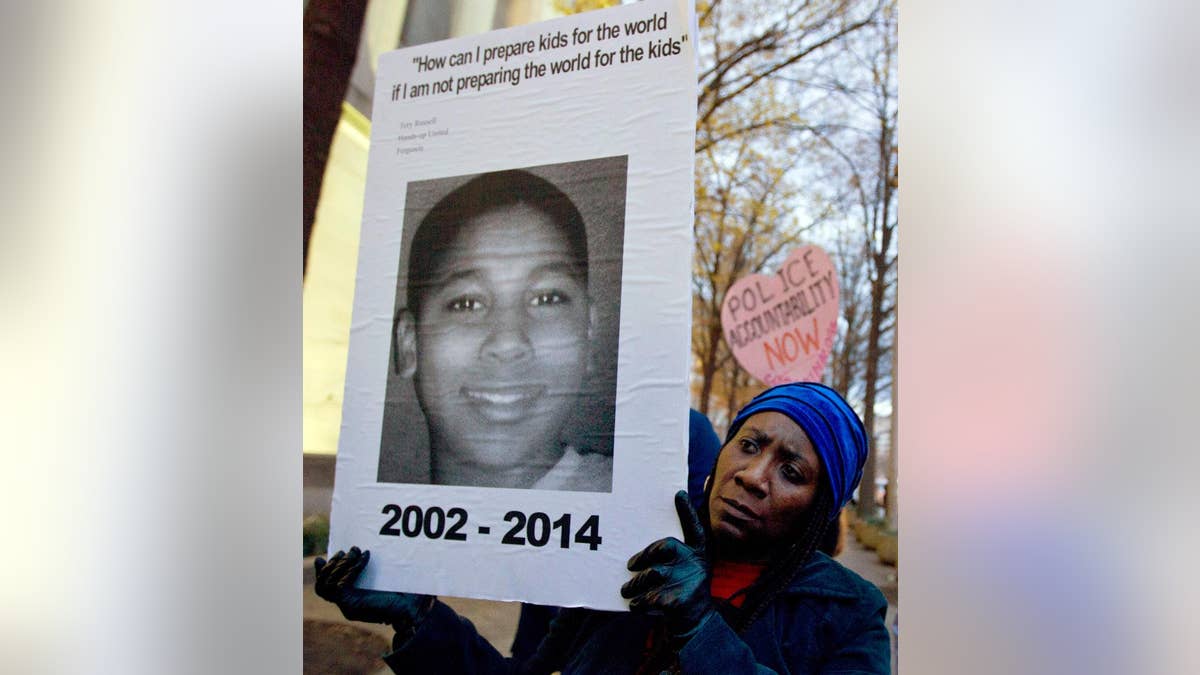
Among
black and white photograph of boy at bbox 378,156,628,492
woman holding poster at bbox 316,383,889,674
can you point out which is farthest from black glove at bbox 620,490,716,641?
black and white photograph of boy at bbox 378,156,628,492

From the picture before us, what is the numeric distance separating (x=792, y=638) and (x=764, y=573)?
98mm

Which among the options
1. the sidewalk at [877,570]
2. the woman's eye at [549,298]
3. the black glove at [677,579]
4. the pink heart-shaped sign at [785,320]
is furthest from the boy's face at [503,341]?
the pink heart-shaped sign at [785,320]

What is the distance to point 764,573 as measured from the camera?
141 cm

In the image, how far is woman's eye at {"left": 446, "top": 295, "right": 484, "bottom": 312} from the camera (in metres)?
1.57

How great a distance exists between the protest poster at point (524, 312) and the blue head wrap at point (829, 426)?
18 centimetres

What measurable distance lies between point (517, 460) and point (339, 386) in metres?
0.60

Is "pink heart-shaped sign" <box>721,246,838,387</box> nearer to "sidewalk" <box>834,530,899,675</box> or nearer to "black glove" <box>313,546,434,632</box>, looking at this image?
"sidewalk" <box>834,530,899,675</box>

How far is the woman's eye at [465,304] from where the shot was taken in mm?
1568

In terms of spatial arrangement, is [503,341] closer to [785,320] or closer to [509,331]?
[509,331]

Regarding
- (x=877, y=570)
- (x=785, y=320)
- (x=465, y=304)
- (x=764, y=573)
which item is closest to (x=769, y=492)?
(x=764, y=573)

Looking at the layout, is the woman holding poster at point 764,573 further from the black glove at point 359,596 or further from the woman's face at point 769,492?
the black glove at point 359,596
